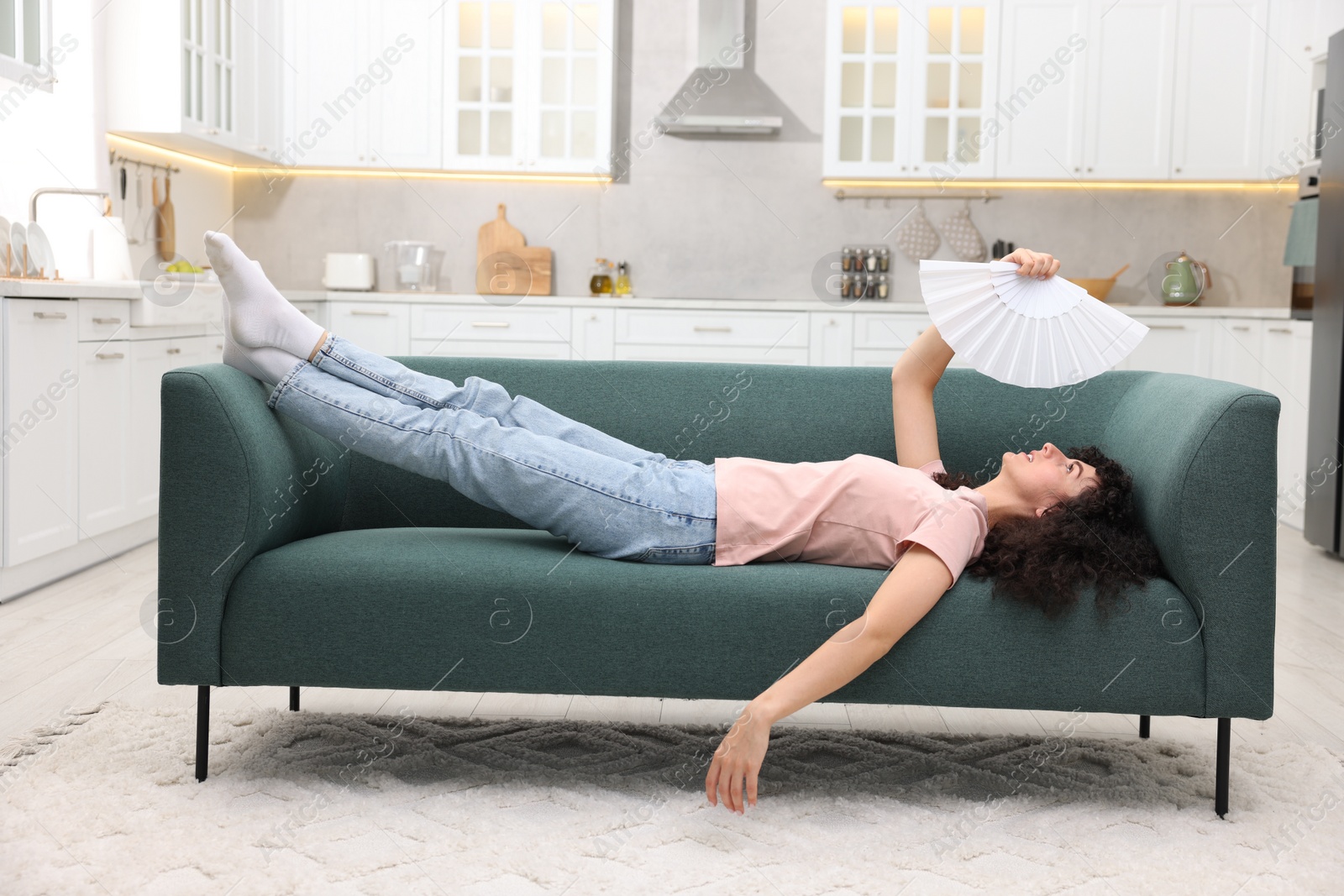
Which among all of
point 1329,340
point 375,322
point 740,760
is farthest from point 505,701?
point 1329,340

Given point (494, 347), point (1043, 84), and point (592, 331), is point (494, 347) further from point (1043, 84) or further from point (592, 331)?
point (1043, 84)

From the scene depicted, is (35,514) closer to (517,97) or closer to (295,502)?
(295,502)

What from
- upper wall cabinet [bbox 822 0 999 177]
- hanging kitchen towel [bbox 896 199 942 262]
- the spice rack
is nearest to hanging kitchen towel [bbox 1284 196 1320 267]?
upper wall cabinet [bbox 822 0 999 177]

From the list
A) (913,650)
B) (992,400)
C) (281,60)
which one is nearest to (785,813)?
(913,650)

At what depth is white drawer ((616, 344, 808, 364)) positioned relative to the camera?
499cm

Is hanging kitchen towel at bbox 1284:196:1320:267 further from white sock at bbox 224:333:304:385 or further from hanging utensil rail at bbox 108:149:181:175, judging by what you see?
hanging utensil rail at bbox 108:149:181:175

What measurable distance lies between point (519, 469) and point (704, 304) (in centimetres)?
318

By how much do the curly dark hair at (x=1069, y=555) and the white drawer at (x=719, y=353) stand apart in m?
3.06

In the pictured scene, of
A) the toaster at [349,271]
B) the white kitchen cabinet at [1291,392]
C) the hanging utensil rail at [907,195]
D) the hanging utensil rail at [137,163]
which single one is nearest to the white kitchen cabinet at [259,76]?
the hanging utensil rail at [137,163]

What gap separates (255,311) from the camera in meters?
1.94

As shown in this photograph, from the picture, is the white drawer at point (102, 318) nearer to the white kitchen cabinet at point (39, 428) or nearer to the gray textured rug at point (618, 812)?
the white kitchen cabinet at point (39, 428)

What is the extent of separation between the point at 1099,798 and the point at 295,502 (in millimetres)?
1524

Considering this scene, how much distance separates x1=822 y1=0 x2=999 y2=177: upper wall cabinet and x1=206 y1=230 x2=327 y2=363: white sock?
12.4ft

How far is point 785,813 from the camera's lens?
1.85 metres
